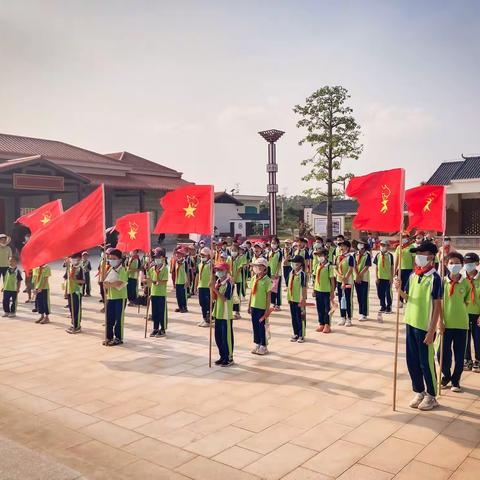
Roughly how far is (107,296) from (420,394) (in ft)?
19.5

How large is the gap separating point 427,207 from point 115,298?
231 inches

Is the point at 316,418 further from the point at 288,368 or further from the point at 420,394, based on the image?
the point at 288,368

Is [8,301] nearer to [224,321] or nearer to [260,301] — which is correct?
[224,321]

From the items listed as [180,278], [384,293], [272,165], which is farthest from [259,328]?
[272,165]

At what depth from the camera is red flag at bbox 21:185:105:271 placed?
895cm

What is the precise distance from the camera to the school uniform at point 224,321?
8211 millimetres

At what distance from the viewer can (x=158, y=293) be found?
10531 mm

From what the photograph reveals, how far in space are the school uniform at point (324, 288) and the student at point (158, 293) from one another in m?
3.19

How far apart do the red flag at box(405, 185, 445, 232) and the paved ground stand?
7.56 feet

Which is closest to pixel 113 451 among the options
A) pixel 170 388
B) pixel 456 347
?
pixel 170 388

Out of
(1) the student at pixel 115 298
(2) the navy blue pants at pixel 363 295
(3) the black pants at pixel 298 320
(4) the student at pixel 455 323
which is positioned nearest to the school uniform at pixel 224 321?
(3) the black pants at pixel 298 320

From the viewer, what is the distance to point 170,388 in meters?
7.22

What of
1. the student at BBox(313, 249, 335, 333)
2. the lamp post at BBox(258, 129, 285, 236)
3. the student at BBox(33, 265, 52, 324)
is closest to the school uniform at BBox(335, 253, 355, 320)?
the student at BBox(313, 249, 335, 333)

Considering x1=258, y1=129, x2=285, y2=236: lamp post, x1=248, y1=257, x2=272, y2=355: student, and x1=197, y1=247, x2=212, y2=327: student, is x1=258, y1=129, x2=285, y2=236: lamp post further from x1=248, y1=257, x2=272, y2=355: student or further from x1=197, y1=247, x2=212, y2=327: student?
x1=248, y1=257, x2=272, y2=355: student
